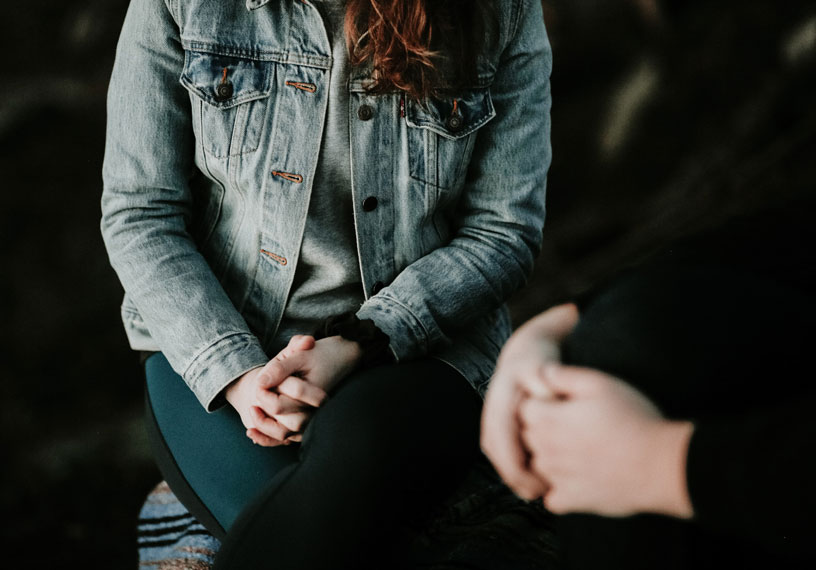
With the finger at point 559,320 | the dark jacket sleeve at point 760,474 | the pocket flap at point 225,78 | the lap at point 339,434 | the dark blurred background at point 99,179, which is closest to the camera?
the dark jacket sleeve at point 760,474

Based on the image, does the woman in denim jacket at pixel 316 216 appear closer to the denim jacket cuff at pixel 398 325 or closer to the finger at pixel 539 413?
the denim jacket cuff at pixel 398 325

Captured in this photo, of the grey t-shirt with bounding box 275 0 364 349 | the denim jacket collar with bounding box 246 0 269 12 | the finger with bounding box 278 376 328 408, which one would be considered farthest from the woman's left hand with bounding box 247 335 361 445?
the denim jacket collar with bounding box 246 0 269 12

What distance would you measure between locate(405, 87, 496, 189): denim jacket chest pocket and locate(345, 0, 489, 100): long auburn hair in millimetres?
19

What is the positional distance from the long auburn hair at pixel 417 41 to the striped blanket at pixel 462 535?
0.52 m

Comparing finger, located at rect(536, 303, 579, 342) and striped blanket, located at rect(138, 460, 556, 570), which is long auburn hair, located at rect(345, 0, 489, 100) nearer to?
finger, located at rect(536, 303, 579, 342)

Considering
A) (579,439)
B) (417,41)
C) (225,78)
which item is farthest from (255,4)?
(579,439)

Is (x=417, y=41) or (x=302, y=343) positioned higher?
(x=417, y=41)

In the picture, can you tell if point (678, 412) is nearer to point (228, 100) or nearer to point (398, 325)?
point (398, 325)

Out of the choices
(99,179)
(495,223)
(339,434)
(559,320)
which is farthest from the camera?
(99,179)

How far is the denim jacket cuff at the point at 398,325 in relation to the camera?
2.72ft

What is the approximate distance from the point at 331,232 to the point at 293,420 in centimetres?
25

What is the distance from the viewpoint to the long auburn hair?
30.8 inches

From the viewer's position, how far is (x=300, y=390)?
74cm

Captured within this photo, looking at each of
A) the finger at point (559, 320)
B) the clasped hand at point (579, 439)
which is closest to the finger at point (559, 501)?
the clasped hand at point (579, 439)
